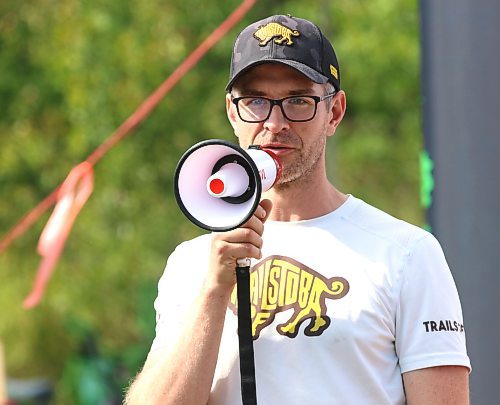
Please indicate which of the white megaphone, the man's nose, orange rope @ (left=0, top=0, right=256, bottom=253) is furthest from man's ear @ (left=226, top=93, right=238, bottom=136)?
orange rope @ (left=0, top=0, right=256, bottom=253)

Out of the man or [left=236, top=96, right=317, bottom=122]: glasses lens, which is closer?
the man

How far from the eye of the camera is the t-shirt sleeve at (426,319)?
2.75m

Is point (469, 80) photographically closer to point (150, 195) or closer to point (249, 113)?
point (249, 113)

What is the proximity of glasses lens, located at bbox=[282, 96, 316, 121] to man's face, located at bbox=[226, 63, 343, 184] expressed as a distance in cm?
1

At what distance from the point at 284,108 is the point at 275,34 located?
0.20m

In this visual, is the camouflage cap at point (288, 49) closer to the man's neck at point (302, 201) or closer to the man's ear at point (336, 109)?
the man's ear at point (336, 109)

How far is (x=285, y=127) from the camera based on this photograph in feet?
9.34

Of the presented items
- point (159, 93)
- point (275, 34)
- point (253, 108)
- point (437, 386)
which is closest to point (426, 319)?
point (437, 386)

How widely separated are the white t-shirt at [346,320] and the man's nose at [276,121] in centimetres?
27

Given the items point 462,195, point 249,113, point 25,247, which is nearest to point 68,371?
point 25,247

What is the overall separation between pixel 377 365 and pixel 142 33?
34.4ft

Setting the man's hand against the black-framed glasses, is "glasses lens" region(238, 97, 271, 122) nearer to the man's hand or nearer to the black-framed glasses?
the black-framed glasses

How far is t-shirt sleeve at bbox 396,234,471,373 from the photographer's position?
9.02 feet

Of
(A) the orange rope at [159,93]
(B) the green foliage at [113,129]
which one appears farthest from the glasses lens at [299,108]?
(B) the green foliage at [113,129]
